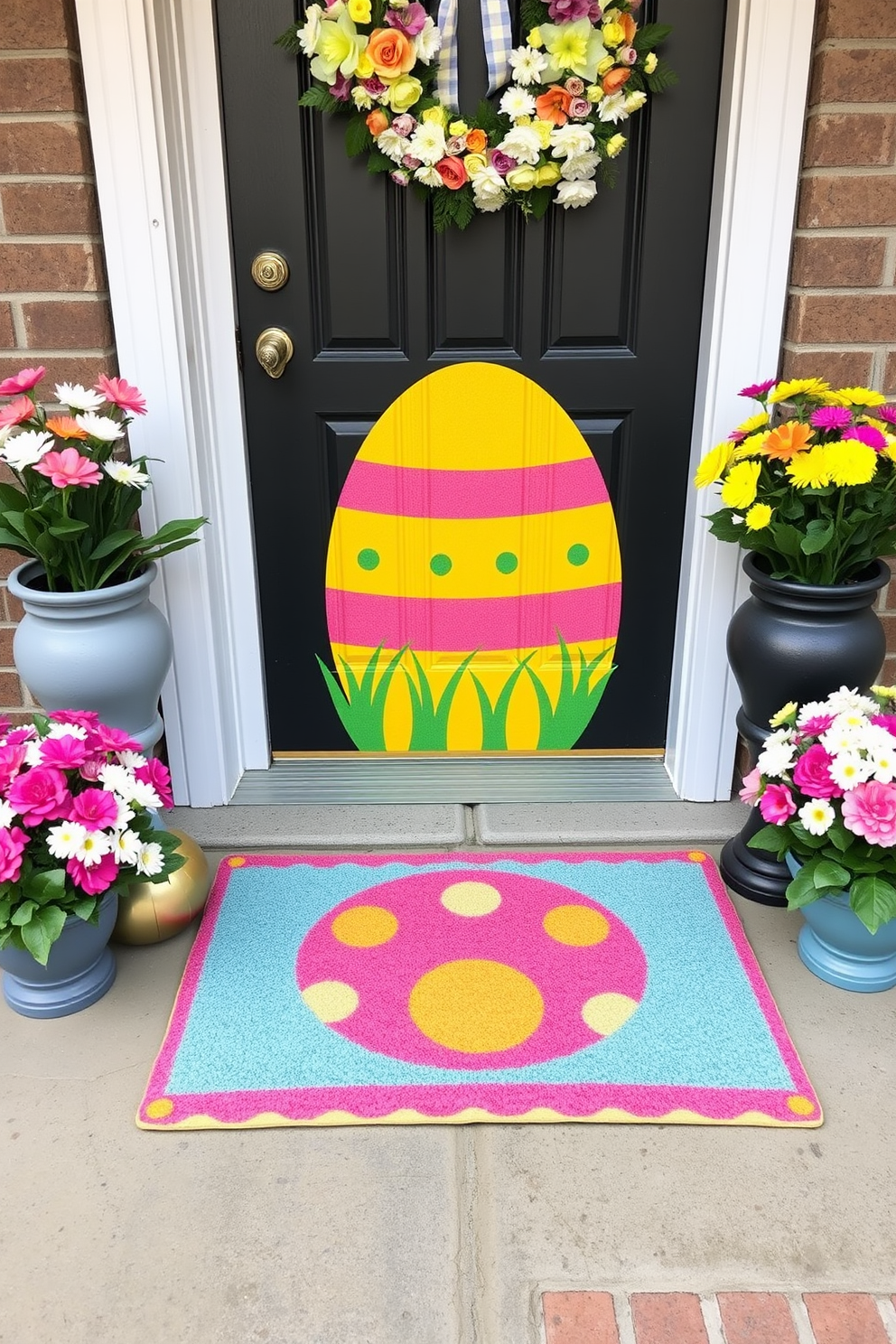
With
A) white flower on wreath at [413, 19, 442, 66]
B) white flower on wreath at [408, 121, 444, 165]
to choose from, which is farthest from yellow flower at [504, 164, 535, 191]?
white flower on wreath at [413, 19, 442, 66]

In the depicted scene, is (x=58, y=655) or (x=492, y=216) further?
(x=492, y=216)

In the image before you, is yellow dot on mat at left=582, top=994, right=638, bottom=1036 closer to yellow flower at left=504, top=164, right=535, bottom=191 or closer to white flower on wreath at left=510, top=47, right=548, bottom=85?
yellow flower at left=504, top=164, right=535, bottom=191

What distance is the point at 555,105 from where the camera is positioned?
2.02 m

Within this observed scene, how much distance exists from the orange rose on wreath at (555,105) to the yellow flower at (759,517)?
87 cm

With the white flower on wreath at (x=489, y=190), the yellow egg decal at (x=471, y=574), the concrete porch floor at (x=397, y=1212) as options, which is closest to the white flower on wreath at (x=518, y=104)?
the white flower on wreath at (x=489, y=190)

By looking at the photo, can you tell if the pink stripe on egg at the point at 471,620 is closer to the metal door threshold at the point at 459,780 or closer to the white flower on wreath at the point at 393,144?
the metal door threshold at the point at 459,780

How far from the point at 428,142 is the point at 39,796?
144 centimetres

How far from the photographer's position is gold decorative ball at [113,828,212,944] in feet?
6.25

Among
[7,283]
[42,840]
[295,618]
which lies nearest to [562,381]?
[295,618]

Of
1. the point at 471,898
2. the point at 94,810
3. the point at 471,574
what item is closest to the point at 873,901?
the point at 471,898

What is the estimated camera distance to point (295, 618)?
8.12 feet

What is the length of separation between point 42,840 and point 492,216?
4.99 feet

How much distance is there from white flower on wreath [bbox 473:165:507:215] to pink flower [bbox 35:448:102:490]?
971 mm

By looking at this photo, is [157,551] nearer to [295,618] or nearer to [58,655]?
[58,655]
